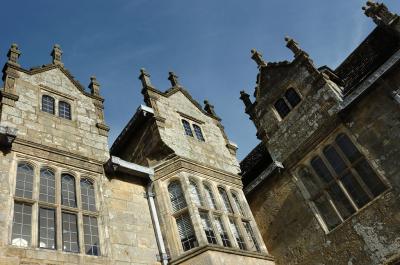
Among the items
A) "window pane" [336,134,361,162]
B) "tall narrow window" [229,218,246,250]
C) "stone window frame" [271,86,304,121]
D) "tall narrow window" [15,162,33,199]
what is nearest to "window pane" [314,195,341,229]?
Answer: "window pane" [336,134,361,162]

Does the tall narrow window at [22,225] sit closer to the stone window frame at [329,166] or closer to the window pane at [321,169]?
the stone window frame at [329,166]

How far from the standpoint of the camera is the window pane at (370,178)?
10859mm

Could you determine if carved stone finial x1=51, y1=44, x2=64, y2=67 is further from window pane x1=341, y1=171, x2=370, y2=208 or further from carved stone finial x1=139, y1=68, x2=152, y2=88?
window pane x1=341, y1=171, x2=370, y2=208

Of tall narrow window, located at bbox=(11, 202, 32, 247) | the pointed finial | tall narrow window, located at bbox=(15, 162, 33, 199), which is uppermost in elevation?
the pointed finial

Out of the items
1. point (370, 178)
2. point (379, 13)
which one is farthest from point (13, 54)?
point (379, 13)

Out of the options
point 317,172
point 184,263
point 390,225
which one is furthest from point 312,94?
point 184,263

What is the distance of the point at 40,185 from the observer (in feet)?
31.3

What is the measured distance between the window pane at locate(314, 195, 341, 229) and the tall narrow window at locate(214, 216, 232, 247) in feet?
11.0

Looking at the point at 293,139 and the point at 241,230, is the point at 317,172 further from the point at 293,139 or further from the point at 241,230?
the point at 241,230

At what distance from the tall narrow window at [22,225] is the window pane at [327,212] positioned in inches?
344

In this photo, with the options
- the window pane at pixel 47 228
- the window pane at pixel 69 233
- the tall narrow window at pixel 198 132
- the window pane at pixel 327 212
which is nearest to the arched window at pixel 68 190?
the window pane at pixel 69 233

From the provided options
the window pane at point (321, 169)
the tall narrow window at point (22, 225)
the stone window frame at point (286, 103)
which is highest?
the stone window frame at point (286, 103)

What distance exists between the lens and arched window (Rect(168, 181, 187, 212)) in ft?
37.5

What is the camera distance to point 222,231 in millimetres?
11297
